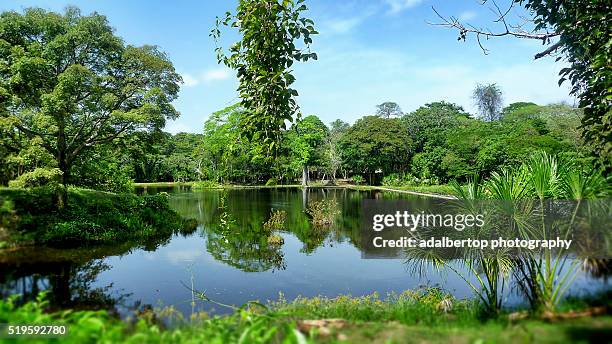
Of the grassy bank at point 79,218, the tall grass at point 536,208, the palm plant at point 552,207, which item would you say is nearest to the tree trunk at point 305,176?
the grassy bank at point 79,218

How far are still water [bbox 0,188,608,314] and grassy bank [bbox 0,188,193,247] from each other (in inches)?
36.6

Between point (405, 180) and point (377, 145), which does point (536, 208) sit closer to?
point (405, 180)

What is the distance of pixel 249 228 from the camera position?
18.1 m

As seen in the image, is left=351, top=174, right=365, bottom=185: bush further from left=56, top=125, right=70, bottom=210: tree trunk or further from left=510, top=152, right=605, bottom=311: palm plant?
left=510, top=152, right=605, bottom=311: palm plant

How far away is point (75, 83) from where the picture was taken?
14.2 meters

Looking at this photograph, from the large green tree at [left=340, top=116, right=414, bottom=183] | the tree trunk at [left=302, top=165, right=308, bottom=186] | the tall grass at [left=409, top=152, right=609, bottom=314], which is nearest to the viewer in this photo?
the tall grass at [left=409, top=152, right=609, bottom=314]

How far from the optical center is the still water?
814cm

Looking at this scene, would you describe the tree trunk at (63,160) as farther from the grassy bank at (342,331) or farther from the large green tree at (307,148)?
the large green tree at (307,148)

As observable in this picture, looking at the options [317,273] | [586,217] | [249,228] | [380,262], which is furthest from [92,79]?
[586,217]

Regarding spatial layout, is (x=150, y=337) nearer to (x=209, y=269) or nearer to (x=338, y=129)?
(x=209, y=269)

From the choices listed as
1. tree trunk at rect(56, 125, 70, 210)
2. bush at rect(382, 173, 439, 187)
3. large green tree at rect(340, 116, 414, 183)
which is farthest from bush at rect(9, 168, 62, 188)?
Result: large green tree at rect(340, 116, 414, 183)

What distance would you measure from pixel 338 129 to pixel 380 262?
71.5 m

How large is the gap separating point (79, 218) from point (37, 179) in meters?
2.04

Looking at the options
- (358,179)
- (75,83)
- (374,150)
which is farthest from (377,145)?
(75,83)
